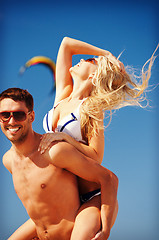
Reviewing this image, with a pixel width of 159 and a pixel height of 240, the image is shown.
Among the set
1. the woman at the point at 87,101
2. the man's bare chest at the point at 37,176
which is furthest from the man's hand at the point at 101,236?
the man's bare chest at the point at 37,176

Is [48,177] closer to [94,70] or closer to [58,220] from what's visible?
[58,220]

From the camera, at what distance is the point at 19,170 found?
12.9 feet

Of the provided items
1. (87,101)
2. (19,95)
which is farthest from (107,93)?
(19,95)

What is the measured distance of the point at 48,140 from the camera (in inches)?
149

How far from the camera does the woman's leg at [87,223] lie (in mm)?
3627

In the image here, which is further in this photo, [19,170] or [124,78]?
[124,78]

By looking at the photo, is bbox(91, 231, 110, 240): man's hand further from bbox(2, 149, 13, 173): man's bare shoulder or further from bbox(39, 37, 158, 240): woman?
bbox(2, 149, 13, 173): man's bare shoulder

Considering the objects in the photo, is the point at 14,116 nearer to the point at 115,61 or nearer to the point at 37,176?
the point at 37,176

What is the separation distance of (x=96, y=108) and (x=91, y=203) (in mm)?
1303

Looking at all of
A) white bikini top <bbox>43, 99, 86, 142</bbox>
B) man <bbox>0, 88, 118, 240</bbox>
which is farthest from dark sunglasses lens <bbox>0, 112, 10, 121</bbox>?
white bikini top <bbox>43, 99, 86, 142</bbox>

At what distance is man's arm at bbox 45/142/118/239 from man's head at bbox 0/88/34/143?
1.30 feet

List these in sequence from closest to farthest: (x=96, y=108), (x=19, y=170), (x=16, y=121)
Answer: (x=16, y=121) → (x=19, y=170) → (x=96, y=108)

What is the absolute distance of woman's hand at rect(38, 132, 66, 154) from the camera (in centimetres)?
375

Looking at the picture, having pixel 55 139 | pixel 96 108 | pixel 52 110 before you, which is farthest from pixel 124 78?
pixel 55 139
